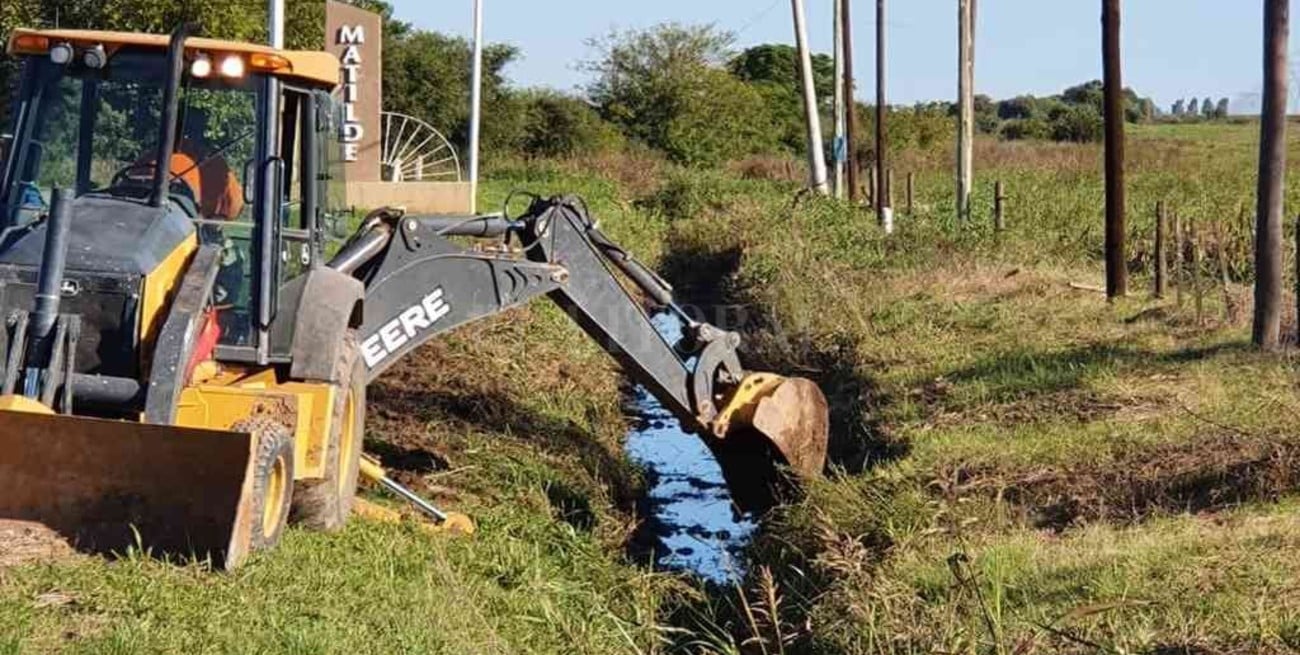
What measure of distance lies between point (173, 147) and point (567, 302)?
11.7ft

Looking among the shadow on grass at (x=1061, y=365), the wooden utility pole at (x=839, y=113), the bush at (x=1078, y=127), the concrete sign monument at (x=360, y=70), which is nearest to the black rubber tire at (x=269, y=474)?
the shadow on grass at (x=1061, y=365)

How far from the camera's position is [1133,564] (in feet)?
26.7

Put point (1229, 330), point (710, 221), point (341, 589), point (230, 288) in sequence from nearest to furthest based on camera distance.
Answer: point (341, 589) < point (230, 288) < point (1229, 330) < point (710, 221)

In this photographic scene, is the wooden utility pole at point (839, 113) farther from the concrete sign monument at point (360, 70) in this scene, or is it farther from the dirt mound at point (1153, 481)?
the dirt mound at point (1153, 481)

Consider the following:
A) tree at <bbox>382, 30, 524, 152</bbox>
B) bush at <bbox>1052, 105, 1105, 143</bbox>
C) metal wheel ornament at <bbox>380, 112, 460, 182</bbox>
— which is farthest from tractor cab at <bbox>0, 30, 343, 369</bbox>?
bush at <bbox>1052, 105, 1105, 143</bbox>

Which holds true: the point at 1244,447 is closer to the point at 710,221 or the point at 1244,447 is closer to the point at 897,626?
the point at 897,626

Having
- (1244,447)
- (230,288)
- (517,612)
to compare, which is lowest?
(517,612)

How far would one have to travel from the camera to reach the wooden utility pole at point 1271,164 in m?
13.6

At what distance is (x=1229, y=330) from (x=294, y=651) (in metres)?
10.0

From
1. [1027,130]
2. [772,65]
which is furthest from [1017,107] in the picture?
[1027,130]

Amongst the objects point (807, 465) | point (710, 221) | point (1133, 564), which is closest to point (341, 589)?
point (1133, 564)

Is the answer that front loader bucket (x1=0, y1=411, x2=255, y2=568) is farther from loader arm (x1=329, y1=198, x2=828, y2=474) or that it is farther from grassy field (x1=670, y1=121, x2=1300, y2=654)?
loader arm (x1=329, y1=198, x2=828, y2=474)

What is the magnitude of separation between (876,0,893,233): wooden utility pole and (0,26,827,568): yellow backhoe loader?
18518 millimetres

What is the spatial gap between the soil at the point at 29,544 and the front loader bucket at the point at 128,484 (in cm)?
3
